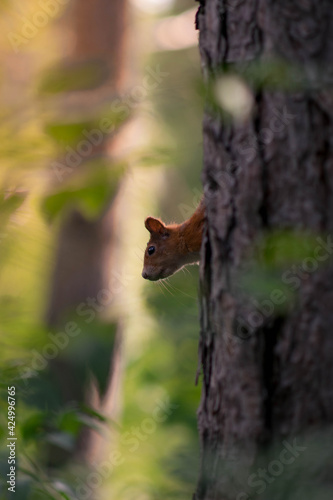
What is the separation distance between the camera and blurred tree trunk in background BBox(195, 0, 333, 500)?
3.63 ft

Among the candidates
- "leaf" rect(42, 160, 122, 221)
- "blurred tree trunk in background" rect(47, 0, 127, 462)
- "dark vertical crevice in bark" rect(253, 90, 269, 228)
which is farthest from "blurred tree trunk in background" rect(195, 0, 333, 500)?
"blurred tree trunk in background" rect(47, 0, 127, 462)

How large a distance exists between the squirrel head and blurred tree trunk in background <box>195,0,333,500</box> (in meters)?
1.08

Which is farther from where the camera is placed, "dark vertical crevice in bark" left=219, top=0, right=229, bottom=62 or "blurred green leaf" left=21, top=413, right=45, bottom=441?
"blurred green leaf" left=21, top=413, right=45, bottom=441

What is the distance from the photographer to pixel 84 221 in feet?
12.6

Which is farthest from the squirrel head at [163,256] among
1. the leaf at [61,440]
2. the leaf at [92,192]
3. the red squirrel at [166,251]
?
the leaf at [92,192]

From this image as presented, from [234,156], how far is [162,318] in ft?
1.60

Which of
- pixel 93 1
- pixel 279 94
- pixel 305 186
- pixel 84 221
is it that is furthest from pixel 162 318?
pixel 93 1

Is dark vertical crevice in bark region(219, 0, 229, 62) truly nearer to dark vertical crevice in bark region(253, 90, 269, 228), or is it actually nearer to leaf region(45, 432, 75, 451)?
dark vertical crevice in bark region(253, 90, 269, 228)

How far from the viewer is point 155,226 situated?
2.53 m

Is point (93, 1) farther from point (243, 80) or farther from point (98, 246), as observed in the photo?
point (243, 80)

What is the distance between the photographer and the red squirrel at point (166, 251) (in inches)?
93.5

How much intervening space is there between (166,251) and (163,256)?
29 mm

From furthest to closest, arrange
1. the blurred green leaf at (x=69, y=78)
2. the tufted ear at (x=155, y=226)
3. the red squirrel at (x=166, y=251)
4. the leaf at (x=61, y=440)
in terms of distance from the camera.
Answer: the tufted ear at (x=155, y=226) → the red squirrel at (x=166, y=251) → the leaf at (x=61, y=440) → the blurred green leaf at (x=69, y=78)

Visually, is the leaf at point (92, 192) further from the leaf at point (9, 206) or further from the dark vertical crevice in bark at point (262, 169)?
the dark vertical crevice in bark at point (262, 169)
